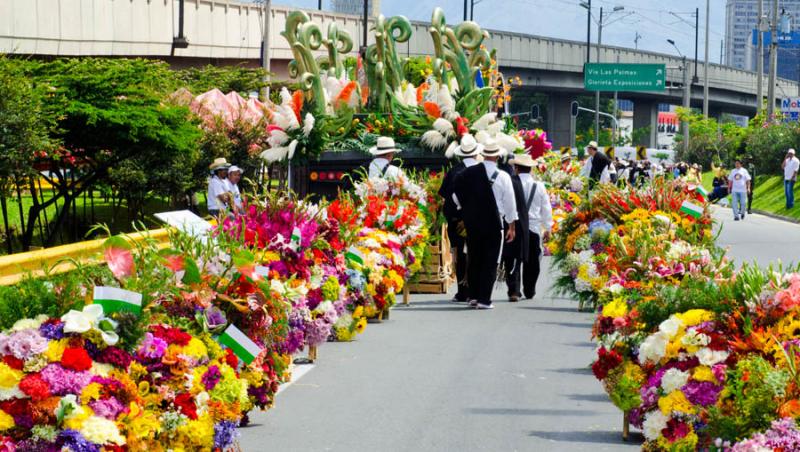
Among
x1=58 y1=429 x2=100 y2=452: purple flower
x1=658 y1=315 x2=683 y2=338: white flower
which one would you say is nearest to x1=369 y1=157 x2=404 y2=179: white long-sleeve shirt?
x1=658 y1=315 x2=683 y2=338: white flower

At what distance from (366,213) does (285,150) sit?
15.5 ft

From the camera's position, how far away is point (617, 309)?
9.54m

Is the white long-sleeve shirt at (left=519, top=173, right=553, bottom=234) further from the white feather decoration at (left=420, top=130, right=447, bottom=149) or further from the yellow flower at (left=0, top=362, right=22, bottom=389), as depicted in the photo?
the yellow flower at (left=0, top=362, right=22, bottom=389)

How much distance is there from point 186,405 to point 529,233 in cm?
1150

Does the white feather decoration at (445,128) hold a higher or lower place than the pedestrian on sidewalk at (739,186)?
higher

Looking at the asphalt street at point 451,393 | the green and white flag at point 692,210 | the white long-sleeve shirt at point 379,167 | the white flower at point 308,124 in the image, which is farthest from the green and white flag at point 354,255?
the white flower at point 308,124

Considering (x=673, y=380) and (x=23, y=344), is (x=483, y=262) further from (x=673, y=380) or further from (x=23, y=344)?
(x=23, y=344)

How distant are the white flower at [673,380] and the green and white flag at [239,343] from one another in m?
2.26

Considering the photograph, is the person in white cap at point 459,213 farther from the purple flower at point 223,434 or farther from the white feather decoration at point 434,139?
the purple flower at point 223,434

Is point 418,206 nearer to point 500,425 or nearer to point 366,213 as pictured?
point 366,213

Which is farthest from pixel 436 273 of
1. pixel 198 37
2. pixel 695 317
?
pixel 198 37

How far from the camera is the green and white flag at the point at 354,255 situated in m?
14.3

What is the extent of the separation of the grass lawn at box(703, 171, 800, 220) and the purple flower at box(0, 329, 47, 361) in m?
38.6

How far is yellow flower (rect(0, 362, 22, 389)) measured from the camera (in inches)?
271
